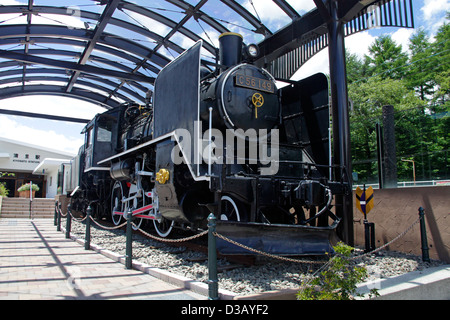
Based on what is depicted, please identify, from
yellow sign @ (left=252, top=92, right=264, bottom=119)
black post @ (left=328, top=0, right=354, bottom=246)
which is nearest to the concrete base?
black post @ (left=328, top=0, right=354, bottom=246)

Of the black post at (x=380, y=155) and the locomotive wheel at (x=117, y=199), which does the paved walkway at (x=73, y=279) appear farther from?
the black post at (x=380, y=155)

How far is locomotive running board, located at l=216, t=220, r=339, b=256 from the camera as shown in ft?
13.0

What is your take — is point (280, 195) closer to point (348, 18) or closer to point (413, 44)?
point (348, 18)

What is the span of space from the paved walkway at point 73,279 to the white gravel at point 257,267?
44cm

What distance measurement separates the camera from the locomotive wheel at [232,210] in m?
4.98

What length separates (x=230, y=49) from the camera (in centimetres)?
595

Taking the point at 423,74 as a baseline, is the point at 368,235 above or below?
below

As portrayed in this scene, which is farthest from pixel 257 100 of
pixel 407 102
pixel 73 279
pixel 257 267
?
pixel 407 102

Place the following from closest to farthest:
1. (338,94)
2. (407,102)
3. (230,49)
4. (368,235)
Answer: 1. (368,235)
2. (230,49)
3. (338,94)
4. (407,102)

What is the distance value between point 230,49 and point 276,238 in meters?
3.40

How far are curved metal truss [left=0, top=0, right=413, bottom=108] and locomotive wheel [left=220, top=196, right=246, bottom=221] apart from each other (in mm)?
2933

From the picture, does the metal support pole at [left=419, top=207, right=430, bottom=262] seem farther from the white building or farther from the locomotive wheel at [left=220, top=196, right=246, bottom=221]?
the white building

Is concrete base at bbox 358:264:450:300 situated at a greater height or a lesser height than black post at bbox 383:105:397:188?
lesser

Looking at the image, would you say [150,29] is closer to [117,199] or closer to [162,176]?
[117,199]
